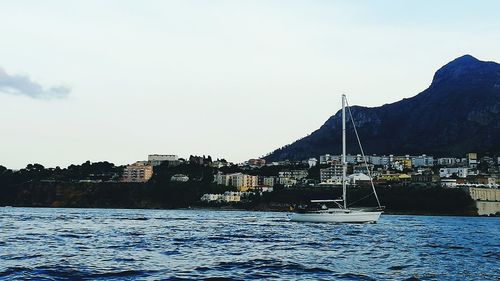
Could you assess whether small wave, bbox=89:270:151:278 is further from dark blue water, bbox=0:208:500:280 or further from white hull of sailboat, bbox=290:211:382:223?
white hull of sailboat, bbox=290:211:382:223

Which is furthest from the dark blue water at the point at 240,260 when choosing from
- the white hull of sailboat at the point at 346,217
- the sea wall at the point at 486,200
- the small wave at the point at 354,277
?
the sea wall at the point at 486,200

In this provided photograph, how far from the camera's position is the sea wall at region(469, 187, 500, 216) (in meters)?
168

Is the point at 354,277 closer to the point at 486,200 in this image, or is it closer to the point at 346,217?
the point at 346,217

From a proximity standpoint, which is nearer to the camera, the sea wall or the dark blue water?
the dark blue water

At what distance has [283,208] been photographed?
616ft

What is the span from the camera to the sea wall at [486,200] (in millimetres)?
167875

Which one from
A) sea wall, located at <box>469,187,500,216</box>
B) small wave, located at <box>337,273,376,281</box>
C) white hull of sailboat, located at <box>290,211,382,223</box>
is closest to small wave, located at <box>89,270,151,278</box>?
small wave, located at <box>337,273,376,281</box>

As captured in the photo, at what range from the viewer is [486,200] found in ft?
564

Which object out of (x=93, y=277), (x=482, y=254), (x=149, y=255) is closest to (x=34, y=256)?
(x=149, y=255)

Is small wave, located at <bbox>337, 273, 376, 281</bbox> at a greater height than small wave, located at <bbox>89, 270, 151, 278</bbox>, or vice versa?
small wave, located at <bbox>89, 270, 151, 278</bbox>

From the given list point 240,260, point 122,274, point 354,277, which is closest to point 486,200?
point 240,260

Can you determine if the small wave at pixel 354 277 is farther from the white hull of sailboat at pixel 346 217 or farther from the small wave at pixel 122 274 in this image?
the white hull of sailboat at pixel 346 217

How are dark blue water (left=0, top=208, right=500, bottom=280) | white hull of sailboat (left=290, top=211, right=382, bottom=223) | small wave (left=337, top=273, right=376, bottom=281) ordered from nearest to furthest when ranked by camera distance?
1. small wave (left=337, top=273, right=376, bottom=281)
2. dark blue water (left=0, top=208, right=500, bottom=280)
3. white hull of sailboat (left=290, top=211, right=382, bottom=223)

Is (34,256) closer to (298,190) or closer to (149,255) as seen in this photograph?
(149,255)
